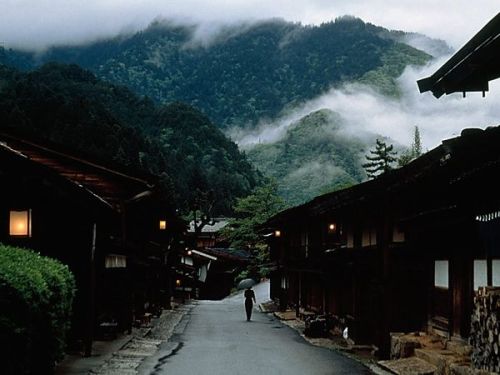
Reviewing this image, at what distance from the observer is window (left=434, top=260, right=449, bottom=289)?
19469 millimetres

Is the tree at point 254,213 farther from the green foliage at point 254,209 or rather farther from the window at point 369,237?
the window at point 369,237

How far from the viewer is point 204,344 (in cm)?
2859

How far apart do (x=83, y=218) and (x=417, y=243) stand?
9.57 metres

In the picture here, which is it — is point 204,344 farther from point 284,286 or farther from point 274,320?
point 284,286

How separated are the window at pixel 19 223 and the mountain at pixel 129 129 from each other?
2325 inches

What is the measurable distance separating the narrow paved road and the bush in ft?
17.5

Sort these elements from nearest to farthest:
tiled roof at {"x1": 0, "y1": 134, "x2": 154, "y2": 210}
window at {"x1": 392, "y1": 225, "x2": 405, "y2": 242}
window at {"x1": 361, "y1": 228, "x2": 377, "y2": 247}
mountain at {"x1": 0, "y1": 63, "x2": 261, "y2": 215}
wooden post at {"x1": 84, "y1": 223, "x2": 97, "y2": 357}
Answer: wooden post at {"x1": 84, "y1": 223, "x2": 97, "y2": 357} < window at {"x1": 392, "y1": 225, "x2": 405, "y2": 242} < window at {"x1": 361, "y1": 228, "x2": 377, "y2": 247} < tiled roof at {"x1": 0, "y1": 134, "x2": 154, "y2": 210} < mountain at {"x1": 0, "y1": 63, "x2": 261, "y2": 215}

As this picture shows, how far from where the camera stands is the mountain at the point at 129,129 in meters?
97.4

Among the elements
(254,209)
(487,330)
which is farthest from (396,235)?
(254,209)

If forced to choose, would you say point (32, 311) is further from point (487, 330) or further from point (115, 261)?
point (115, 261)

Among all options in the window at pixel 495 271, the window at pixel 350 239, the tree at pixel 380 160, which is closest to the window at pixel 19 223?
the window at pixel 495 271

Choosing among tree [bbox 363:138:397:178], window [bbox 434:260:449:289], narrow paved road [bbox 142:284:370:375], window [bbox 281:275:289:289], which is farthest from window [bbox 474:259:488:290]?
tree [bbox 363:138:397:178]

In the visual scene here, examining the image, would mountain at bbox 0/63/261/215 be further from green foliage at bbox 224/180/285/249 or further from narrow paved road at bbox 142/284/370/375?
narrow paved road at bbox 142/284/370/375

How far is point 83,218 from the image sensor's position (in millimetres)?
21391
